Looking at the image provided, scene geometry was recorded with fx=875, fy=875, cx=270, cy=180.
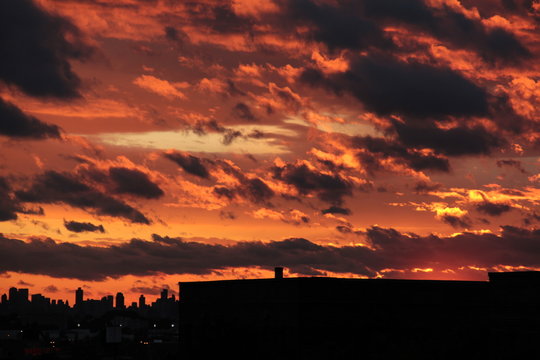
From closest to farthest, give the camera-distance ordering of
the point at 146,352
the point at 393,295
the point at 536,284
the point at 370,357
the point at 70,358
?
the point at 536,284, the point at 370,357, the point at 393,295, the point at 70,358, the point at 146,352

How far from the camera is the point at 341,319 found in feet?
289

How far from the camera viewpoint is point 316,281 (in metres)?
87.6

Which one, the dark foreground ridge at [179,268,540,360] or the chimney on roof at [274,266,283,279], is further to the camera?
the chimney on roof at [274,266,283,279]

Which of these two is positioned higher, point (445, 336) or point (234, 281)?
point (234, 281)

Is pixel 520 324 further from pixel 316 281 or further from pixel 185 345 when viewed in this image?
pixel 185 345

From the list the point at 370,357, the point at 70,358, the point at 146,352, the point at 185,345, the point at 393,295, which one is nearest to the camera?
the point at 370,357

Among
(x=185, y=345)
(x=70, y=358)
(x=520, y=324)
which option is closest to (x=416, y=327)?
(x=520, y=324)

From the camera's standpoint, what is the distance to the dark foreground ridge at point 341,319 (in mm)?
85750

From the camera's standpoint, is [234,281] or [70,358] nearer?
[234,281]

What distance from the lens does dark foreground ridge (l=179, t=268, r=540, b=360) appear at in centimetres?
8575

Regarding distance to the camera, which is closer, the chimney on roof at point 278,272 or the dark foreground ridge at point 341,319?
the dark foreground ridge at point 341,319

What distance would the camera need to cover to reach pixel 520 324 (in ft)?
239

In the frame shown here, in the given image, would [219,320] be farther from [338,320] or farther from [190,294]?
[338,320]

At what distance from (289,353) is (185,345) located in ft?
64.0
